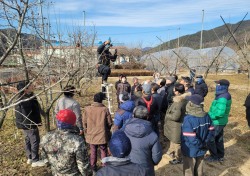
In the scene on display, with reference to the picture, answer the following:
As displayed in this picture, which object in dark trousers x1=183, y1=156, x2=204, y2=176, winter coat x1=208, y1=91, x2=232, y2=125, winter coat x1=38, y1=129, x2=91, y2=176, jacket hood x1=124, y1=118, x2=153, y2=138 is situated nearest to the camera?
winter coat x1=38, y1=129, x2=91, y2=176

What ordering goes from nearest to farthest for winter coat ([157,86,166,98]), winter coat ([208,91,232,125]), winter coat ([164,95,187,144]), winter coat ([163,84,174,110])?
winter coat ([164,95,187,144])
winter coat ([208,91,232,125])
winter coat ([157,86,166,98])
winter coat ([163,84,174,110])

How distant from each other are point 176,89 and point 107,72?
3183 millimetres

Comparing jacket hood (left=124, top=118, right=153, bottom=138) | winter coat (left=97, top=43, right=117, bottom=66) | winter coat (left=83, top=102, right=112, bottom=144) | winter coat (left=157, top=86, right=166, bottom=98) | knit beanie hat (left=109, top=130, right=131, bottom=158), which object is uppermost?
winter coat (left=97, top=43, right=117, bottom=66)

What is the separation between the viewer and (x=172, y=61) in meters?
19.3

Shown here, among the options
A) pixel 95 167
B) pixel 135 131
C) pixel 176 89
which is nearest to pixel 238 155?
A: pixel 176 89

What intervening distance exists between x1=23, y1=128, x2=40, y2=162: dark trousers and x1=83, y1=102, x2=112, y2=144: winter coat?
1.08 metres

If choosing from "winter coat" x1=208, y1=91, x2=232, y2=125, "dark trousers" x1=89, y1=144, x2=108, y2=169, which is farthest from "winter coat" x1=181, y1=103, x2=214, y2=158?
"dark trousers" x1=89, y1=144, x2=108, y2=169

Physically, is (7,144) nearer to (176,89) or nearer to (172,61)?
(176,89)

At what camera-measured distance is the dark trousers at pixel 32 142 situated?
430cm

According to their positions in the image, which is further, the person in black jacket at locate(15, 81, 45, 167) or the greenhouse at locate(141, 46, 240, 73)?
the greenhouse at locate(141, 46, 240, 73)

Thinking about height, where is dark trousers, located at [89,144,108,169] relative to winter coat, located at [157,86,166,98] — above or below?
below

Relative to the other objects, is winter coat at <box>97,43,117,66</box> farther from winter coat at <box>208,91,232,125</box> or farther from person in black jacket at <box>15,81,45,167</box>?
winter coat at <box>208,91,232,125</box>

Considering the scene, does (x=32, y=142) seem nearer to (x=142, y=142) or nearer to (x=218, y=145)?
(x=142, y=142)

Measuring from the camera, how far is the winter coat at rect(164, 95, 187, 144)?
4109 millimetres
